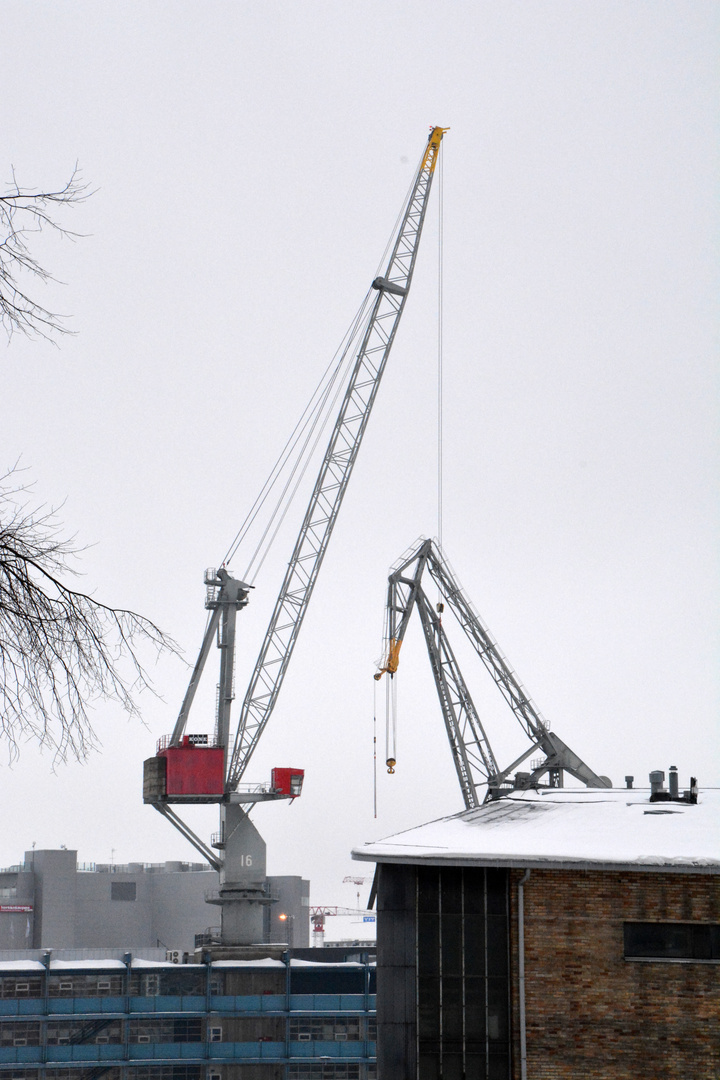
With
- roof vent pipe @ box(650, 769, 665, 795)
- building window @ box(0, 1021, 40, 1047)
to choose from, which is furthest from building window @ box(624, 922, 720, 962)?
building window @ box(0, 1021, 40, 1047)

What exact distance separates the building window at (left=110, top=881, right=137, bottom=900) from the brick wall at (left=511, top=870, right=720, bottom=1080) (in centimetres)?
9832

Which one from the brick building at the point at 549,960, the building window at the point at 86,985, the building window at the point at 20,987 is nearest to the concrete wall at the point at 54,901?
the building window at the point at 86,985

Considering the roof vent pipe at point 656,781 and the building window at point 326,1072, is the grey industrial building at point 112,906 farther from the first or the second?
the roof vent pipe at point 656,781

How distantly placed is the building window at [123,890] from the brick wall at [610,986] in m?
98.3

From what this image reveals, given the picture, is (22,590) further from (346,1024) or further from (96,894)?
(96,894)

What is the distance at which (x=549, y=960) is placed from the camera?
91.0 feet

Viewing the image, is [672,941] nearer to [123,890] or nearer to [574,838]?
[574,838]

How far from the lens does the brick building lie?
2702cm

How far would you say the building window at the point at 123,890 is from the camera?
391 feet

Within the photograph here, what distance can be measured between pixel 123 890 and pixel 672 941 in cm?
10022

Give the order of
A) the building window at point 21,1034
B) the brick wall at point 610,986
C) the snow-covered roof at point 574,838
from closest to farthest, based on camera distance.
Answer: the brick wall at point 610,986, the snow-covered roof at point 574,838, the building window at point 21,1034

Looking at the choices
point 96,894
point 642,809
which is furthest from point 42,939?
point 642,809

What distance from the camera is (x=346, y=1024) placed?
76.5m

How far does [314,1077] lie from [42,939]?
45.9 meters
